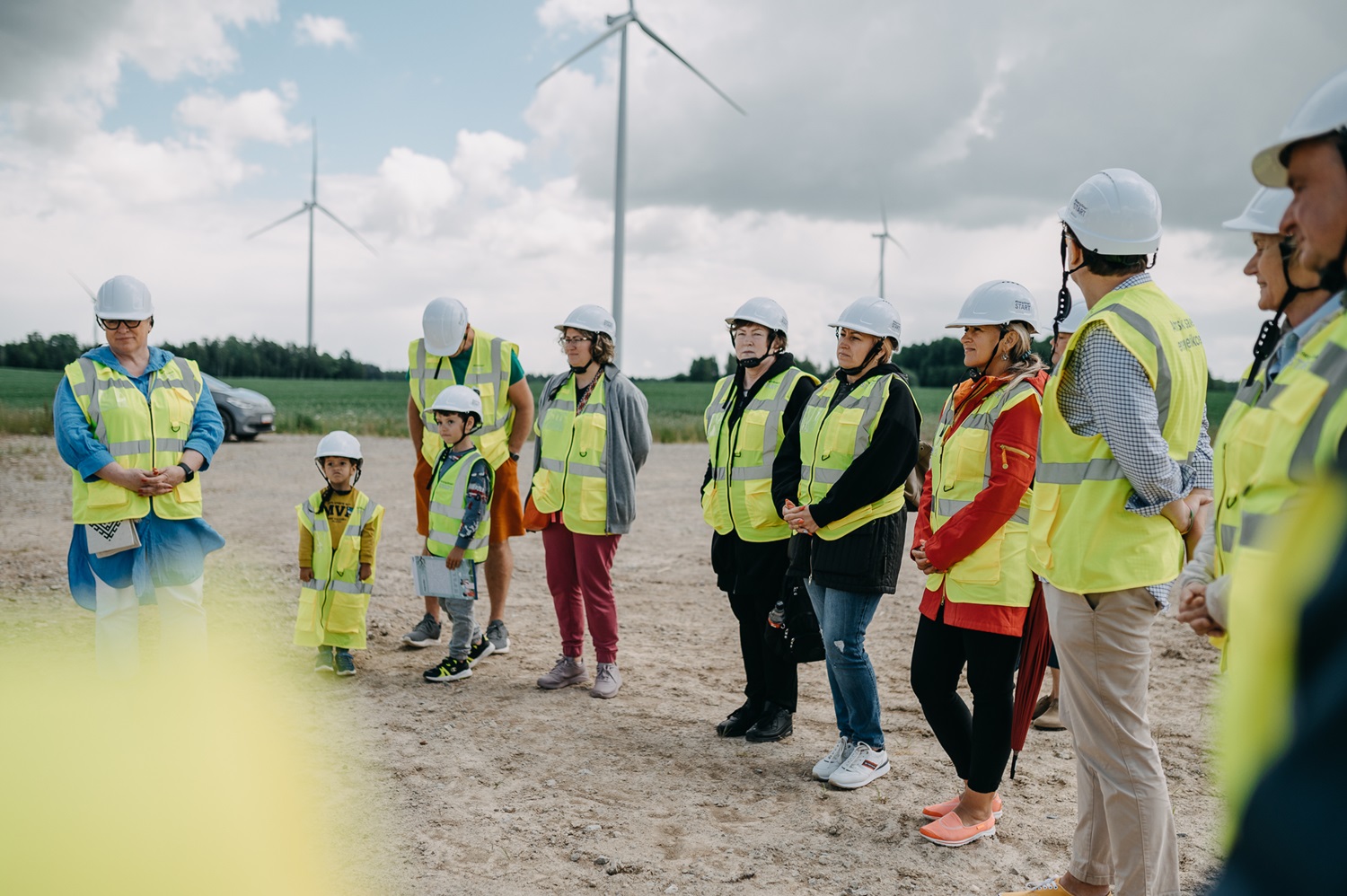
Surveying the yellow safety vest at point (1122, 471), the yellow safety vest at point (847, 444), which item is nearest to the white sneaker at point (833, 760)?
the yellow safety vest at point (847, 444)

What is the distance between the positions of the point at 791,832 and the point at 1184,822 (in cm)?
169

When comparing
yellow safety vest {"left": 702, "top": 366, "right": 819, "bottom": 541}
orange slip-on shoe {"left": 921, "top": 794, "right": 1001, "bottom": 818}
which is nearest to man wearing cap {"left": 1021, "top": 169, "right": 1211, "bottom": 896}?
orange slip-on shoe {"left": 921, "top": 794, "right": 1001, "bottom": 818}

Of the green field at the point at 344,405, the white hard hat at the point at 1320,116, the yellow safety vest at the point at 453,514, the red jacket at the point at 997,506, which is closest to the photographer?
the white hard hat at the point at 1320,116

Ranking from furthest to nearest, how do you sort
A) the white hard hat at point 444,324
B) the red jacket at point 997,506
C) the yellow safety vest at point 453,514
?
1. the white hard hat at point 444,324
2. the yellow safety vest at point 453,514
3. the red jacket at point 997,506

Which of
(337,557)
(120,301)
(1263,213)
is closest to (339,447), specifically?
(337,557)

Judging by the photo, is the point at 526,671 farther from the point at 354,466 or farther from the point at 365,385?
the point at 365,385

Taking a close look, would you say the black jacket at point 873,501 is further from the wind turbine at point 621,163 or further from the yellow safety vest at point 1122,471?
the wind turbine at point 621,163

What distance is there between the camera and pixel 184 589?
5.50 m

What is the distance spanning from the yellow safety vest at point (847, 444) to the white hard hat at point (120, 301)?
12.1 feet

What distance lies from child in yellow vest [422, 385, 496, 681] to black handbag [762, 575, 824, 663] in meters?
2.03

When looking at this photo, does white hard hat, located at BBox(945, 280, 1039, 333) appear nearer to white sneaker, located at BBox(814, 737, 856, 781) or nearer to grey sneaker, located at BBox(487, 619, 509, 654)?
white sneaker, located at BBox(814, 737, 856, 781)

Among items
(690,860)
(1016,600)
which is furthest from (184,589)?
(1016,600)

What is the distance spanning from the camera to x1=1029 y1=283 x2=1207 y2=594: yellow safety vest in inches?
116

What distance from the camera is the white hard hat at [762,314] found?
5.11 m
